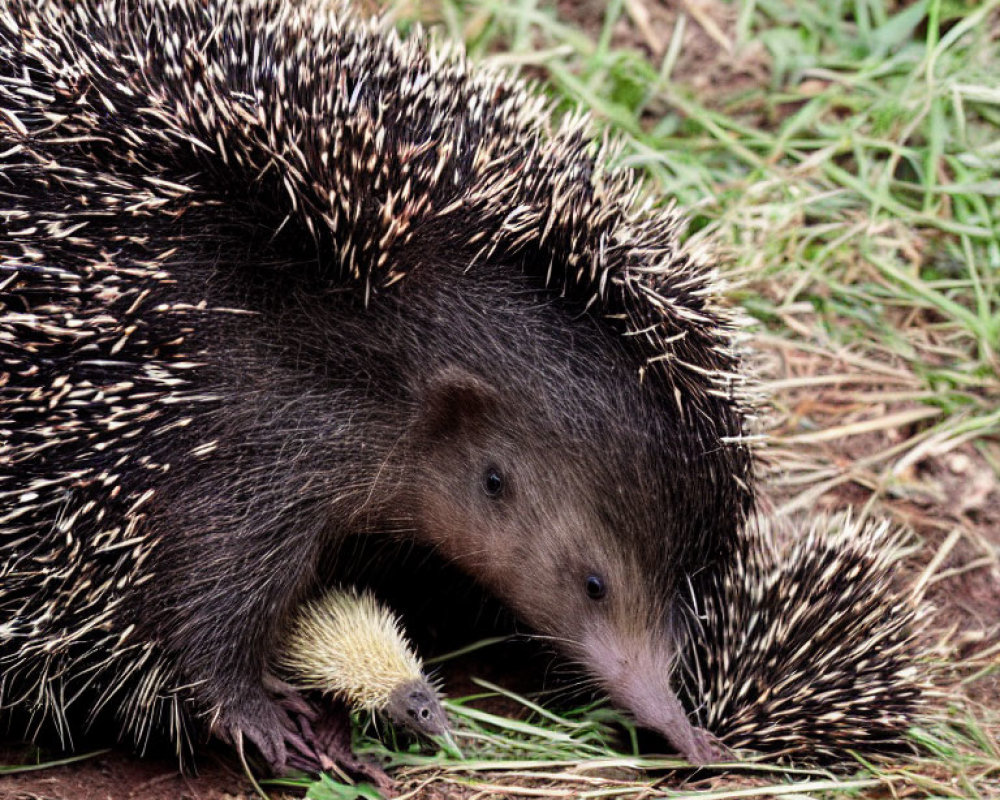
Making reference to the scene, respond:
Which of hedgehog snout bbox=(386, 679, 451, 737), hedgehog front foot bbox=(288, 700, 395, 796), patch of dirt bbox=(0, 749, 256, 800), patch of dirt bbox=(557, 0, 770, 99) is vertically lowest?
patch of dirt bbox=(0, 749, 256, 800)

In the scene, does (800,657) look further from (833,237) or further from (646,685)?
(833,237)

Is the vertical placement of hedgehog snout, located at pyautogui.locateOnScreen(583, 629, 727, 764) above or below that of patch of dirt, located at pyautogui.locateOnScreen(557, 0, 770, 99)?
below

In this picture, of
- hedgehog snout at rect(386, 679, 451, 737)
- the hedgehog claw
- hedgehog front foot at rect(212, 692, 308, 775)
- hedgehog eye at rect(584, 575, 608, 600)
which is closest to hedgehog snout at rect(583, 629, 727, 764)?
hedgehog eye at rect(584, 575, 608, 600)

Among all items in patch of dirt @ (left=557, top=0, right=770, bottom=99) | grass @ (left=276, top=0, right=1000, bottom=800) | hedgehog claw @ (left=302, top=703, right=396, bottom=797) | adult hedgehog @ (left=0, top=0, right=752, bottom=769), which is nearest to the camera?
adult hedgehog @ (left=0, top=0, right=752, bottom=769)

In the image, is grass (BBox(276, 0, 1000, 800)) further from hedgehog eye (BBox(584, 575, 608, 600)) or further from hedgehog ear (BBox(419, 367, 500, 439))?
hedgehog ear (BBox(419, 367, 500, 439))

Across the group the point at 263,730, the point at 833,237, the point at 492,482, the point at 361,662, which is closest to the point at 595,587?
the point at 492,482

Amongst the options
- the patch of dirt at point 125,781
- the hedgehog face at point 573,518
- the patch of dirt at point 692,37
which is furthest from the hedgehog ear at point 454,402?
the patch of dirt at point 692,37

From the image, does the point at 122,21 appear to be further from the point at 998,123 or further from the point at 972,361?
the point at 998,123
